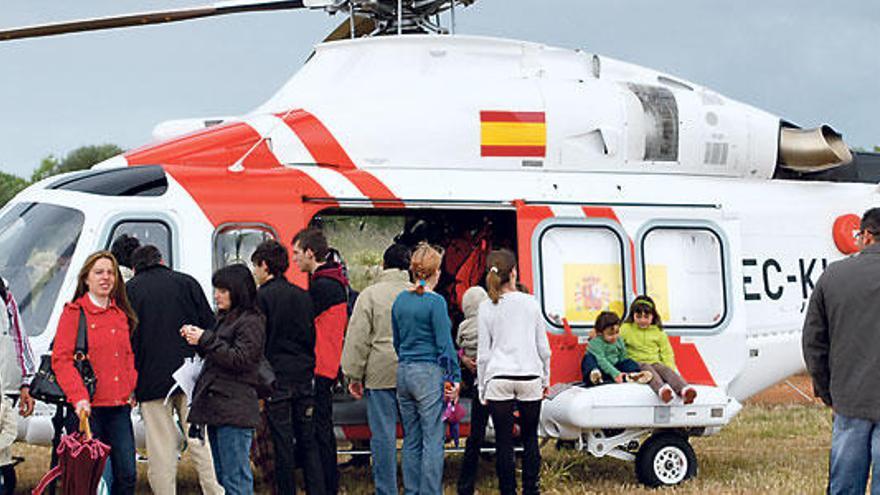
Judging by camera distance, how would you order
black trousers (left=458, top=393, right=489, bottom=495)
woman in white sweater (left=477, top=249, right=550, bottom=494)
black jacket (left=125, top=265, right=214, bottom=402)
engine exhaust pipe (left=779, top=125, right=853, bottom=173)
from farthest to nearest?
engine exhaust pipe (left=779, top=125, right=853, bottom=173)
black trousers (left=458, top=393, right=489, bottom=495)
woman in white sweater (left=477, top=249, right=550, bottom=494)
black jacket (left=125, top=265, right=214, bottom=402)

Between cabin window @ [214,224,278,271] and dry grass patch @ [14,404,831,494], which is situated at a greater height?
cabin window @ [214,224,278,271]

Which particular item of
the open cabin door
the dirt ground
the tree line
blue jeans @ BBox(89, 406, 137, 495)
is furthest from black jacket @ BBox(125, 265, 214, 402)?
the tree line

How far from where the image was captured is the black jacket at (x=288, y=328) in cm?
678

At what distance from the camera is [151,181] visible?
7.85 meters

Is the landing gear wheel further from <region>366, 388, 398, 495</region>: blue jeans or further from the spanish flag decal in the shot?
the spanish flag decal

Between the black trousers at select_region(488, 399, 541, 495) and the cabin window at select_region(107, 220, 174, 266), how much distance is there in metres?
2.27

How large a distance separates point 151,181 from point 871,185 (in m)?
5.67

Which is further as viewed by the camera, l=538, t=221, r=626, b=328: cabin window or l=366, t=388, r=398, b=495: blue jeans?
l=538, t=221, r=626, b=328: cabin window

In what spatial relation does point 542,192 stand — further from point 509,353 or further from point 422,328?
point 422,328

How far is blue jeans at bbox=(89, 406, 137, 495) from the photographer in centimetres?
616

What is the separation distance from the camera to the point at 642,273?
8734 mm

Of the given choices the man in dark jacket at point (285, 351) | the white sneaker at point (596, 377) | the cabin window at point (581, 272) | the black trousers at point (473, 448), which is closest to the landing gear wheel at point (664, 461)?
the white sneaker at point (596, 377)

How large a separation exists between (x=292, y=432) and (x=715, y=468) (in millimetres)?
3784

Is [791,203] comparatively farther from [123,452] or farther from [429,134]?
[123,452]
